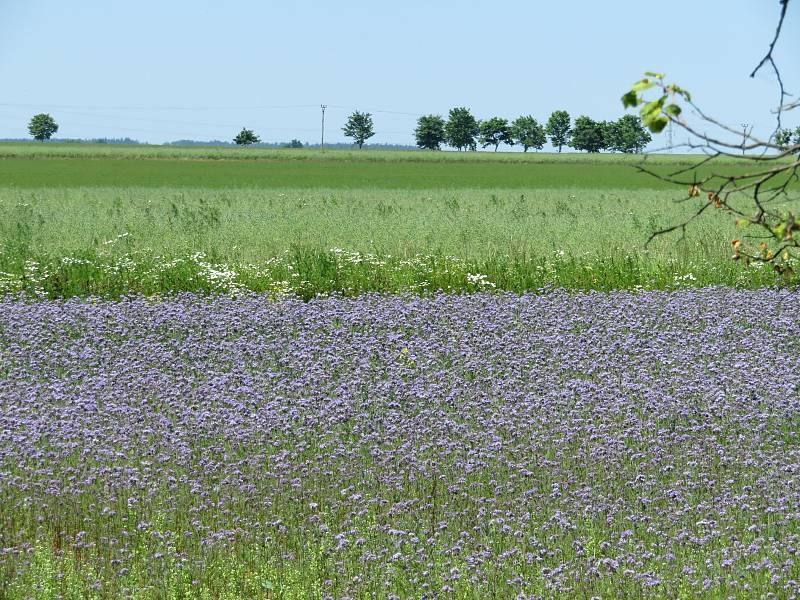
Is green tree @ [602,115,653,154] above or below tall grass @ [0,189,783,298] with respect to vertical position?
above

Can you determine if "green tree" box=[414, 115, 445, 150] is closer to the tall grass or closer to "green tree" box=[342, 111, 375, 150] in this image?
"green tree" box=[342, 111, 375, 150]

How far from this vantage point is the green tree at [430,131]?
170 meters

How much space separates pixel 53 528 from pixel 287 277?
887cm

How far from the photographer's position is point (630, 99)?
9.01ft

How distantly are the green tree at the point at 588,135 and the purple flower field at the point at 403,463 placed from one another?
152 m

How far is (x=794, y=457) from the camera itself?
6.52 metres

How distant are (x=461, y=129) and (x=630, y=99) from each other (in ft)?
561

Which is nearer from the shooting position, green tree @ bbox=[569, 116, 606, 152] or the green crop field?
→ the green crop field

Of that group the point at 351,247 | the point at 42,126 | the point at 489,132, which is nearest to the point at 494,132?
the point at 489,132

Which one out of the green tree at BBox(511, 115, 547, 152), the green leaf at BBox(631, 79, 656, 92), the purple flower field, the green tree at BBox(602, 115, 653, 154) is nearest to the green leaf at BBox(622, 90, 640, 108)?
the green leaf at BBox(631, 79, 656, 92)

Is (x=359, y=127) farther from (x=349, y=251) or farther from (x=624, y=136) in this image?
(x=349, y=251)

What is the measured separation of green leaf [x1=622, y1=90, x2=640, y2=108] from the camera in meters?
2.74

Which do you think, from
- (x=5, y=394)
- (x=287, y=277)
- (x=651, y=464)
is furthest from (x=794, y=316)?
(x=5, y=394)

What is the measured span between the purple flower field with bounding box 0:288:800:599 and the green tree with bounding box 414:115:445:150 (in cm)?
16296
